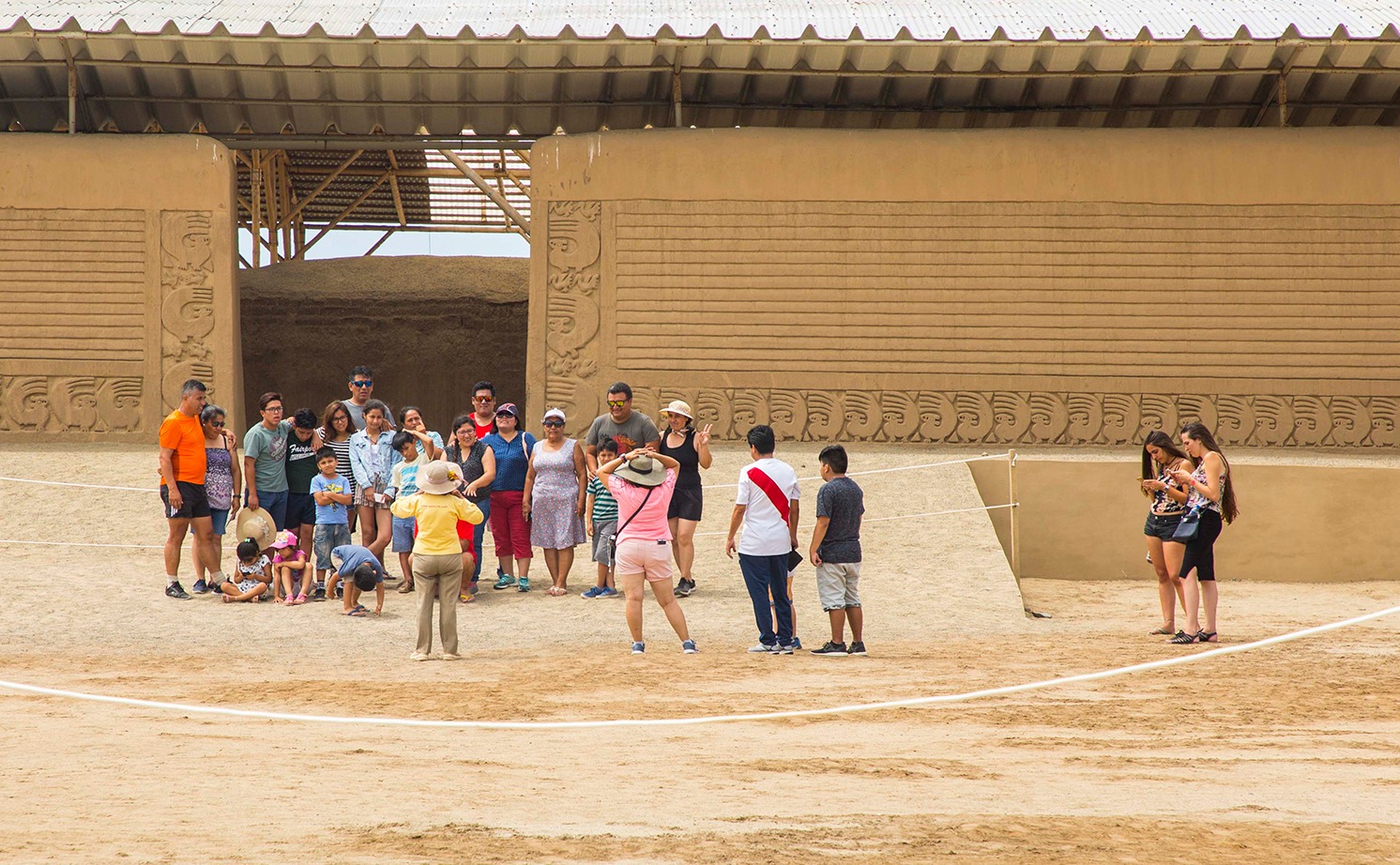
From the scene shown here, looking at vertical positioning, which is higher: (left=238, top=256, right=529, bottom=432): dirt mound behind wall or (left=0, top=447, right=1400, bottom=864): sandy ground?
(left=238, top=256, right=529, bottom=432): dirt mound behind wall

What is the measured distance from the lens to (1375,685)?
6.93 meters

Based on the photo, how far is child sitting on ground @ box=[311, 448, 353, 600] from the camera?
9.72 meters

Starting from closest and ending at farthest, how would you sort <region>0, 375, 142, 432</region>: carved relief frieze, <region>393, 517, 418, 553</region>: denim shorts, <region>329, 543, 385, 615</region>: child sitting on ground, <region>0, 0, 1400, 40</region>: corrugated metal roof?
<region>329, 543, 385, 615</region>: child sitting on ground < <region>393, 517, 418, 553</region>: denim shorts < <region>0, 0, 1400, 40</region>: corrugated metal roof < <region>0, 375, 142, 432</region>: carved relief frieze

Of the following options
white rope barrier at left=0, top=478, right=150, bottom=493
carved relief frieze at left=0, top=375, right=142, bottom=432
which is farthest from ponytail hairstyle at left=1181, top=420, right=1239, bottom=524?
carved relief frieze at left=0, top=375, right=142, bottom=432

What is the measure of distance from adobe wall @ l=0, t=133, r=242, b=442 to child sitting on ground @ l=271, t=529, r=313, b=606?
4.57 meters

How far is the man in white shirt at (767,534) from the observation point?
810 centimetres

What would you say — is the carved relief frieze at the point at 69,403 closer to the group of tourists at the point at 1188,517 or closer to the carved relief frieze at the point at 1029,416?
the carved relief frieze at the point at 1029,416

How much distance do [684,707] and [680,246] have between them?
26.6 feet

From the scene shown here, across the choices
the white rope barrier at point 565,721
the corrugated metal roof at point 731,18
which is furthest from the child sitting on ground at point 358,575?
the corrugated metal roof at point 731,18

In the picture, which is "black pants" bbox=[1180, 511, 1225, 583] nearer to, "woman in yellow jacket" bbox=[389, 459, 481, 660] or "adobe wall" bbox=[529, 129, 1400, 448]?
"woman in yellow jacket" bbox=[389, 459, 481, 660]

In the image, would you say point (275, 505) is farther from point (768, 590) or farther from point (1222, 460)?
point (1222, 460)

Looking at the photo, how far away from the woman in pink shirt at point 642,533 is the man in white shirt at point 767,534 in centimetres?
48

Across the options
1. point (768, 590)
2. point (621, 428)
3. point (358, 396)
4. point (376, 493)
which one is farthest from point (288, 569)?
point (768, 590)

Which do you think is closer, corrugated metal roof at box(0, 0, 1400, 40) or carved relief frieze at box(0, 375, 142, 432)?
corrugated metal roof at box(0, 0, 1400, 40)
